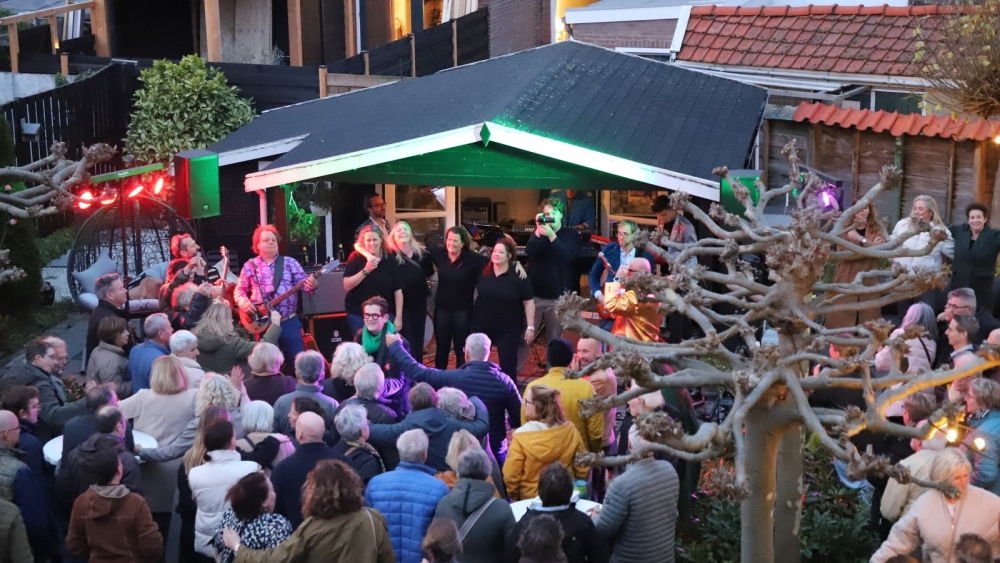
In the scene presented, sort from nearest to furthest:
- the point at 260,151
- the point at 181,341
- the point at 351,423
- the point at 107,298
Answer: the point at 351,423 < the point at 181,341 < the point at 107,298 < the point at 260,151

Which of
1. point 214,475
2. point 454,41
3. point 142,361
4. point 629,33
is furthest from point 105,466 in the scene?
point 454,41

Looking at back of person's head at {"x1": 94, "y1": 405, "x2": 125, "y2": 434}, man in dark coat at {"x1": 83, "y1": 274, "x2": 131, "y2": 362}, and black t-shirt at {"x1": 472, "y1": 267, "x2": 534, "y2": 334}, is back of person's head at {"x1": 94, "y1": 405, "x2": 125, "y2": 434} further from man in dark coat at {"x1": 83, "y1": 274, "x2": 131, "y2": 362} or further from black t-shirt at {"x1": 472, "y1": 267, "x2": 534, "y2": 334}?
black t-shirt at {"x1": 472, "y1": 267, "x2": 534, "y2": 334}

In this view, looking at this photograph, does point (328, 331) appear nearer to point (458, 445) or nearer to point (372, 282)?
point (372, 282)

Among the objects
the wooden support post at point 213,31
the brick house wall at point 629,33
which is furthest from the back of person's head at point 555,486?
the wooden support post at point 213,31

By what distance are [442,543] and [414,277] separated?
5.22m

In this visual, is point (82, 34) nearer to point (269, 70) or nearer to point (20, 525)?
point (269, 70)

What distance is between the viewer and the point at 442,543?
16.3 ft

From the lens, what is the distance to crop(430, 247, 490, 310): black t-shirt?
390 inches

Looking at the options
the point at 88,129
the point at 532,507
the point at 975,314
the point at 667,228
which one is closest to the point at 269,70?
the point at 88,129

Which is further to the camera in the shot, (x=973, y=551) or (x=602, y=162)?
(x=602, y=162)

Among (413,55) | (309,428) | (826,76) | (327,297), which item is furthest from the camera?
(413,55)

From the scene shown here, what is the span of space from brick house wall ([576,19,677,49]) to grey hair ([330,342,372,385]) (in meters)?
9.50

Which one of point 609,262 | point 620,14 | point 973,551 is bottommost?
point 973,551

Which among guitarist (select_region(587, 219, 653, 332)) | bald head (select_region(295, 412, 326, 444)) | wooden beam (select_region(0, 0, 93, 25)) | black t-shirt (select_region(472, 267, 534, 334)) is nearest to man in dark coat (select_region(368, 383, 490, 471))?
bald head (select_region(295, 412, 326, 444))
